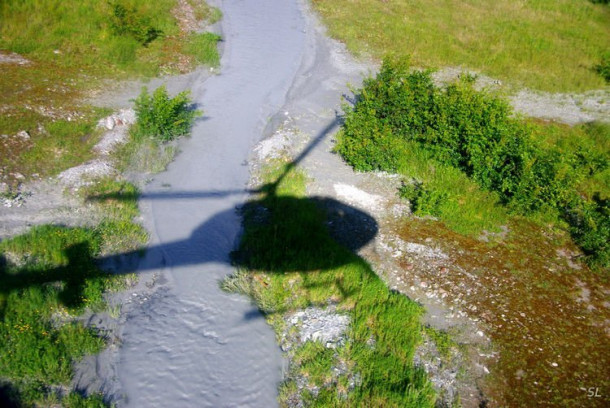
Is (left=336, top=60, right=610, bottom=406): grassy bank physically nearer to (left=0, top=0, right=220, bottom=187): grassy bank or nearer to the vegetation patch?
the vegetation patch

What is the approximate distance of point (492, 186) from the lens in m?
12.6

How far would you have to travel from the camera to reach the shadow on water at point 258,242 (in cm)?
881

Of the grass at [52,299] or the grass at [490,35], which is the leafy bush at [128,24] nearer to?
the grass at [490,35]

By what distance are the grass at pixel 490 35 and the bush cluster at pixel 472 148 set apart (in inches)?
284

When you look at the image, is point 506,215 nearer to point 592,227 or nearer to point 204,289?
point 592,227

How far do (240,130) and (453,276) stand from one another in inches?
299

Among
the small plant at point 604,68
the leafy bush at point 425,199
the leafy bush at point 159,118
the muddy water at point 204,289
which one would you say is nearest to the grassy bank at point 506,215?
the leafy bush at point 425,199

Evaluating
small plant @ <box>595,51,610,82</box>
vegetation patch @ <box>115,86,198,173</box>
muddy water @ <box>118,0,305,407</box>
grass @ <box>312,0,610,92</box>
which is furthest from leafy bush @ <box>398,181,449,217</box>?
small plant @ <box>595,51,610,82</box>

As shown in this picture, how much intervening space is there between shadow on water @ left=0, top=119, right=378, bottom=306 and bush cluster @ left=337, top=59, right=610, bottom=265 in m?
2.06

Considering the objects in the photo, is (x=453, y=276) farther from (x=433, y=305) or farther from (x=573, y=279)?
(x=573, y=279)

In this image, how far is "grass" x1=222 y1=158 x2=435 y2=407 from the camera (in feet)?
25.0

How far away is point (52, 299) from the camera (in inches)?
327

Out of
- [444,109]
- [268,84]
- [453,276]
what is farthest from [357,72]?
[453,276]

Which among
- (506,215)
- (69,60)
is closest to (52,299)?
(506,215)
